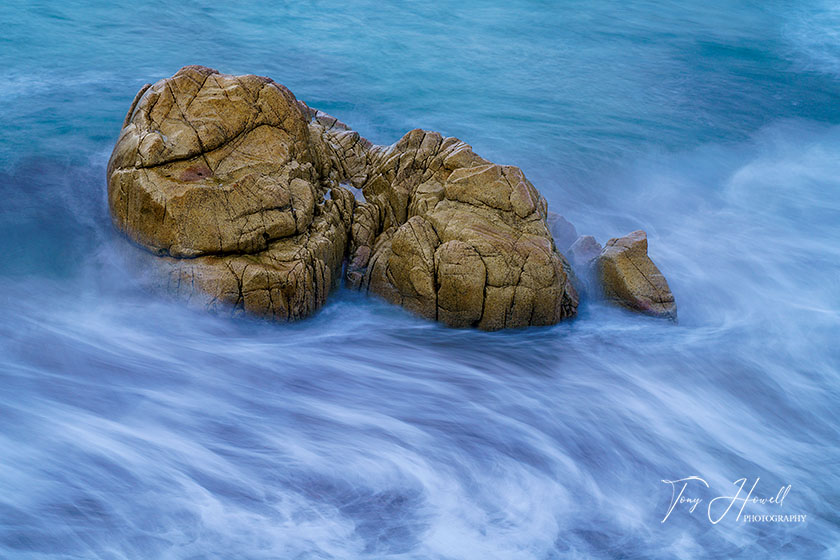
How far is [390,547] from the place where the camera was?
194 inches

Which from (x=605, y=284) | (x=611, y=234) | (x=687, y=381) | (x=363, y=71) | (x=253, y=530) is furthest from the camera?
(x=363, y=71)

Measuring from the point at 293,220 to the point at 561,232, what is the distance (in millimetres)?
3316

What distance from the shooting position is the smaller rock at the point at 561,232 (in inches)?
334

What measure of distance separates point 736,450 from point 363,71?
999 cm

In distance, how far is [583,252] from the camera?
818cm

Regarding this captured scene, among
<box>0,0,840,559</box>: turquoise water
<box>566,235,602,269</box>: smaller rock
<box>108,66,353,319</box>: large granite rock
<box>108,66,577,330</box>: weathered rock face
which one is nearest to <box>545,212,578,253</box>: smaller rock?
<box>566,235,602,269</box>: smaller rock

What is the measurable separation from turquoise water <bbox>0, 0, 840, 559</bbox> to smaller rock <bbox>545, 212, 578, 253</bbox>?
1.14 metres

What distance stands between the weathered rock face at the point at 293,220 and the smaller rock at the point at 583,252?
675 mm

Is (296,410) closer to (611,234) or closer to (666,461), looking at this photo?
(666,461)

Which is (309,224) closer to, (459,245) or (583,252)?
(459,245)

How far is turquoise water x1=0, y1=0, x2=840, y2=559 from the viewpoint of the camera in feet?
16.7

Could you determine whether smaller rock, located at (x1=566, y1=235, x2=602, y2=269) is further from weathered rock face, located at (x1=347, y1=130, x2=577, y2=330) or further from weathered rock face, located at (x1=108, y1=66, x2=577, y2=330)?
weathered rock face, located at (x1=108, y1=66, x2=577, y2=330)

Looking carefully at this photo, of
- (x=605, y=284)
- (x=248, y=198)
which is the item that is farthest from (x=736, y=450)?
(x=248, y=198)

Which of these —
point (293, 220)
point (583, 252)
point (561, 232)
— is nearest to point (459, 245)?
point (293, 220)
